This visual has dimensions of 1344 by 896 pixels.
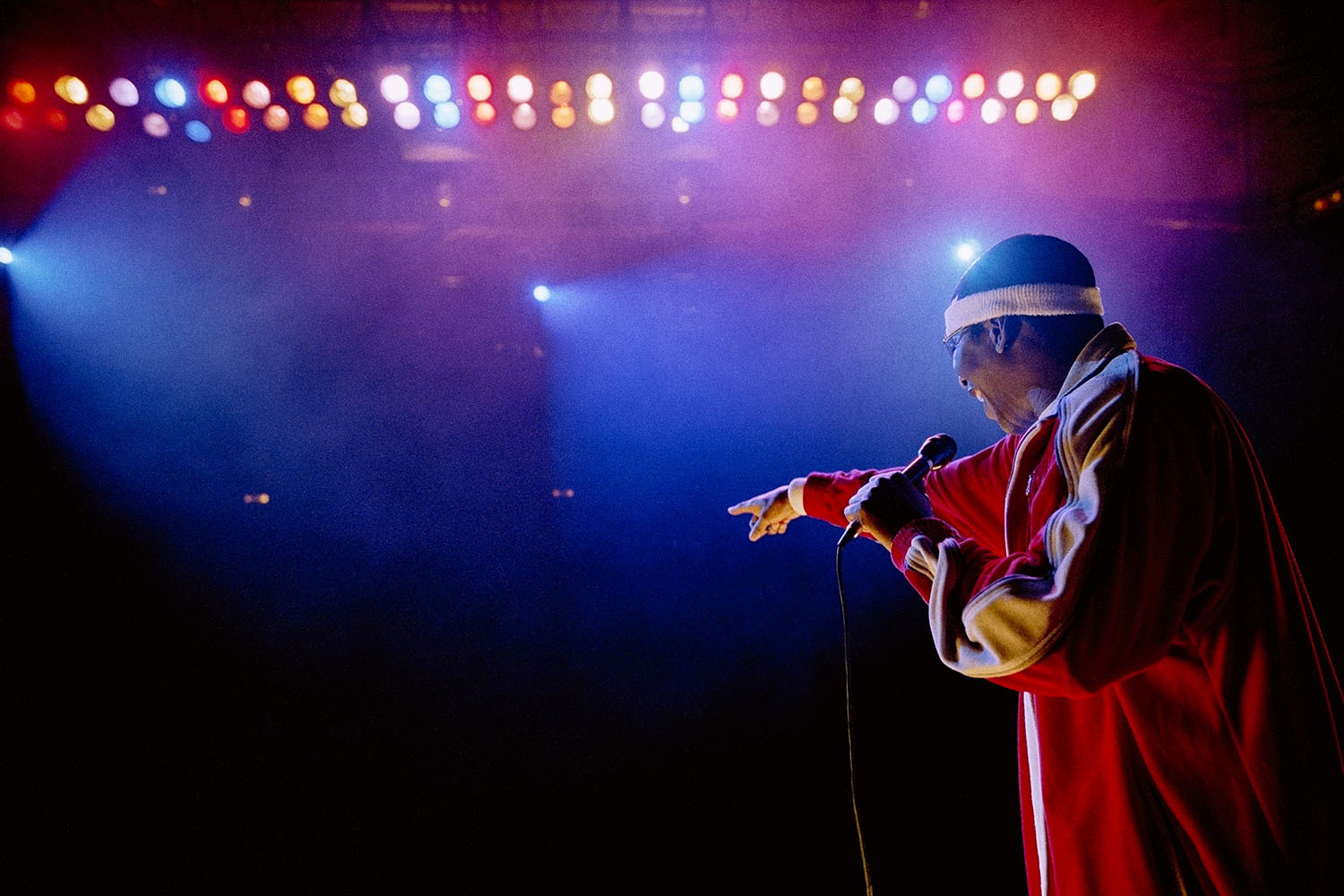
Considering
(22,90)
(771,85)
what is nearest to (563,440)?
(771,85)

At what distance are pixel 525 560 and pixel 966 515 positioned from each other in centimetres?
227

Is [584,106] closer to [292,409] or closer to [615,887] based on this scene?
[292,409]

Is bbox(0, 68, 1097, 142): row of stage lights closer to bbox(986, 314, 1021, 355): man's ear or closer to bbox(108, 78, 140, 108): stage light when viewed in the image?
bbox(108, 78, 140, 108): stage light

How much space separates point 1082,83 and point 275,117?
3.77 metres

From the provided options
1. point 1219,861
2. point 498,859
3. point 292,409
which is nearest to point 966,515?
point 1219,861

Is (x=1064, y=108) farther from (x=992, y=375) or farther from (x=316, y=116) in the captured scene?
(x=316, y=116)

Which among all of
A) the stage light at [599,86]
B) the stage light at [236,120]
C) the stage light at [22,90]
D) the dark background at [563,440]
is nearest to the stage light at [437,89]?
the dark background at [563,440]

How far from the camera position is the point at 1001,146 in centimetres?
277

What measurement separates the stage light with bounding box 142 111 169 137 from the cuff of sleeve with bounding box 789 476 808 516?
3.27 metres

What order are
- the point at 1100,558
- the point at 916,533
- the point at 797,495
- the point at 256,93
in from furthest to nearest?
the point at 256,93 → the point at 797,495 → the point at 916,533 → the point at 1100,558

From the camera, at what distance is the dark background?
9.25 ft

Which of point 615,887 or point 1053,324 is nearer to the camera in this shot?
point 1053,324

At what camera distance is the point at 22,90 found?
7.75 ft

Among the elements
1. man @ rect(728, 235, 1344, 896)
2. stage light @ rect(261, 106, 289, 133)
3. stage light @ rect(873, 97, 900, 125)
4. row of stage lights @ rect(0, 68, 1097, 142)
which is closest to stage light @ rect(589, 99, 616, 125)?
row of stage lights @ rect(0, 68, 1097, 142)
